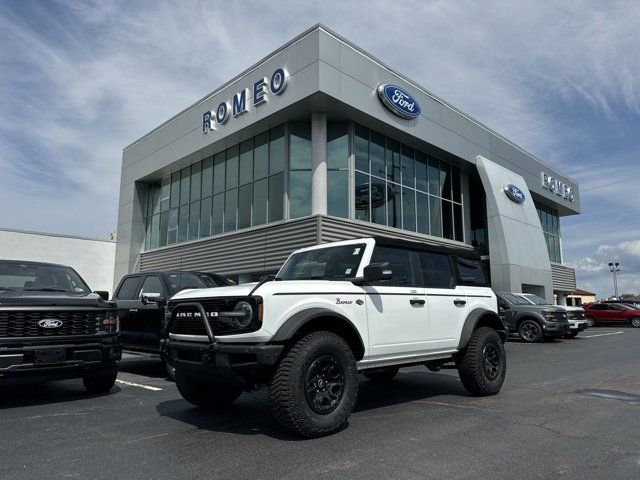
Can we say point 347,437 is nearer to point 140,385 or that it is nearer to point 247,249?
point 140,385

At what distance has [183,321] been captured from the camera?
17.1 feet

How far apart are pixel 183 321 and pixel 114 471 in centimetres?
170

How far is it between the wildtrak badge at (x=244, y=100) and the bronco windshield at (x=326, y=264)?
517 inches

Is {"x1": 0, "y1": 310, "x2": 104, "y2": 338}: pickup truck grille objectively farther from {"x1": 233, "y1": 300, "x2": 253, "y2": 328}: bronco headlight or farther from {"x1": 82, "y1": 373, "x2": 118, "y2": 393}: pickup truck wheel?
{"x1": 233, "y1": 300, "x2": 253, "y2": 328}: bronco headlight

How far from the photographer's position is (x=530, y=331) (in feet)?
55.6

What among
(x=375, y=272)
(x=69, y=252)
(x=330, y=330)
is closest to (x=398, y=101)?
(x=375, y=272)

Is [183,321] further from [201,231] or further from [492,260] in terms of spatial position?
[492,260]

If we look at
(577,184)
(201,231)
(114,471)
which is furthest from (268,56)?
(577,184)

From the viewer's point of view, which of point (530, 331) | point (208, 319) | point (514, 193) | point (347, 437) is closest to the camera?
point (347, 437)

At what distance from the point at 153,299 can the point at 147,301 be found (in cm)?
15

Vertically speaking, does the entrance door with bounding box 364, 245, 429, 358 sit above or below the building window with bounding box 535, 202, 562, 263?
below

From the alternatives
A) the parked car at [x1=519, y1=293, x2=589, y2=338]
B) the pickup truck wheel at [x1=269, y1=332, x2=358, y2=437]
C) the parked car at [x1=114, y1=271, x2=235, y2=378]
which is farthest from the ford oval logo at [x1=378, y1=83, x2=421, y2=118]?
the pickup truck wheel at [x1=269, y1=332, x2=358, y2=437]

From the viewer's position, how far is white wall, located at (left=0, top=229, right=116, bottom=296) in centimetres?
2566

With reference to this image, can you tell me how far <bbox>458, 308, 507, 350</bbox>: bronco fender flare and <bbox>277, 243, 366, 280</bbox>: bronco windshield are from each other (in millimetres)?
1912
